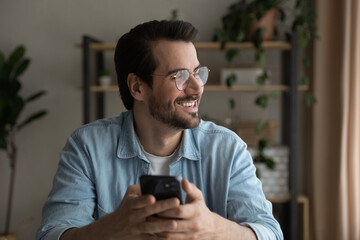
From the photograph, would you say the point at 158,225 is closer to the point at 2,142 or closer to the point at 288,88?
the point at 288,88

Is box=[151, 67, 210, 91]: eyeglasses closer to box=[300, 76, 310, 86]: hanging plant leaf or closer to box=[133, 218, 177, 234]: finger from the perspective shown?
box=[133, 218, 177, 234]: finger

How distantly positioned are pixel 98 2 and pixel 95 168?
2363mm

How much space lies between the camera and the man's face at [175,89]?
1452 mm

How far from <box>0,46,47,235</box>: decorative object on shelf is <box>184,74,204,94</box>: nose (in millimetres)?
2233

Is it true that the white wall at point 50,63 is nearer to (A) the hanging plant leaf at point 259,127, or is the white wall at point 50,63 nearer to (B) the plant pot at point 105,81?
(B) the plant pot at point 105,81

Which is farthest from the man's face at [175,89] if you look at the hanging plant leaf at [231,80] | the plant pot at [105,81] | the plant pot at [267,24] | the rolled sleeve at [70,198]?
the plant pot at [105,81]

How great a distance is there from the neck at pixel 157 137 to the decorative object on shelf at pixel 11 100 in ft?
6.83

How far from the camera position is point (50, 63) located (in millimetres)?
3588

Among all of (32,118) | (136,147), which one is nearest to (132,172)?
(136,147)

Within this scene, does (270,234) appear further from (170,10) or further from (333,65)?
(170,10)

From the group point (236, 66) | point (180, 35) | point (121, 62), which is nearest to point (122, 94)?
point (121, 62)

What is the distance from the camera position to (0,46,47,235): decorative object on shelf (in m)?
3.35

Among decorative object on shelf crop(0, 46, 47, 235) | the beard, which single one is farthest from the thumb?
decorative object on shelf crop(0, 46, 47, 235)

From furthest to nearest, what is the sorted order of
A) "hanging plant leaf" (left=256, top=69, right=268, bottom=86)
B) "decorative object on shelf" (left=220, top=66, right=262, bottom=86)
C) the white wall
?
1. the white wall
2. "decorative object on shelf" (left=220, top=66, right=262, bottom=86)
3. "hanging plant leaf" (left=256, top=69, right=268, bottom=86)
